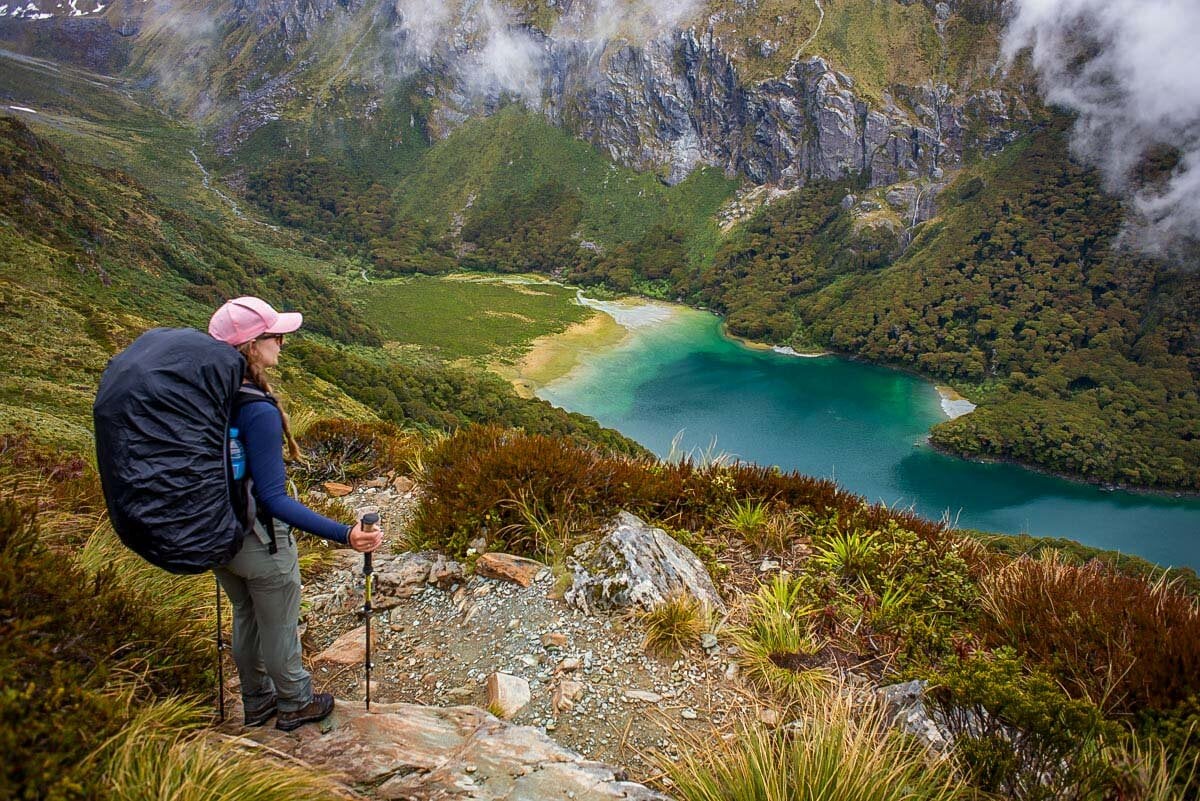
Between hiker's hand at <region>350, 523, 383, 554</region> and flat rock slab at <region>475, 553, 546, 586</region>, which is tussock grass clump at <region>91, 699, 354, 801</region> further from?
flat rock slab at <region>475, 553, 546, 586</region>

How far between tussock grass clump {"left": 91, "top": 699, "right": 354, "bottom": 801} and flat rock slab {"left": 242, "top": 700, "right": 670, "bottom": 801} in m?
0.30

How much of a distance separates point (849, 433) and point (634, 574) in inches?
2348

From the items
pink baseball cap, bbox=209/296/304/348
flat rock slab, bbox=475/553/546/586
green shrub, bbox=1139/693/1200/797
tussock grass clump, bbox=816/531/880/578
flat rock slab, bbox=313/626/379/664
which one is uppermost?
pink baseball cap, bbox=209/296/304/348

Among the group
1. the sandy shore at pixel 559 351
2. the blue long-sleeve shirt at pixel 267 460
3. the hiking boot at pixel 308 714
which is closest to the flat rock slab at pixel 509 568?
the hiking boot at pixel 308 714

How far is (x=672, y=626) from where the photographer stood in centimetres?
407

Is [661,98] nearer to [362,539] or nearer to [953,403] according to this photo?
[953,403]

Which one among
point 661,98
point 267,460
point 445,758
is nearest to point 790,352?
point 445,758

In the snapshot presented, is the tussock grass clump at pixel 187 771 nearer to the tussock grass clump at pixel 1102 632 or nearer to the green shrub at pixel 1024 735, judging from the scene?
the green shrub at pixel 1024 735

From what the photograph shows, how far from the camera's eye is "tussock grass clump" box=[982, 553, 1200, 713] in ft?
9.77

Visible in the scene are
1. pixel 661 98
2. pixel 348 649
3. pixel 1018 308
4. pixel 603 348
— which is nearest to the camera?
pixel 348 649

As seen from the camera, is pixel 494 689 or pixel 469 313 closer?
pixel 494 689

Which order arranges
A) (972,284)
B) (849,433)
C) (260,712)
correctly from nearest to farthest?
(260,712), (849,433), (972,284)

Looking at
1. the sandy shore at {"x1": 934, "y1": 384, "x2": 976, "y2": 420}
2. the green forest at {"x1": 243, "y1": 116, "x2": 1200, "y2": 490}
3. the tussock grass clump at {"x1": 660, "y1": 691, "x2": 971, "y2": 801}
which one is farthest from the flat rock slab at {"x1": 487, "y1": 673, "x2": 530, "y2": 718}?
the sandy shore at {"x1": 934, "y1": 384, "x2": 976, "y2": 420}

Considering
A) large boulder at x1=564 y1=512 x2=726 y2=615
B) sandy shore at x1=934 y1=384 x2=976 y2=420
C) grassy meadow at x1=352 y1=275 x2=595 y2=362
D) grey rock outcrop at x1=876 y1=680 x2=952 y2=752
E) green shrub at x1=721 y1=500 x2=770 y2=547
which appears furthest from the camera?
A: grassy meadow at x1=352 y1=275 x2=595 y2=362
